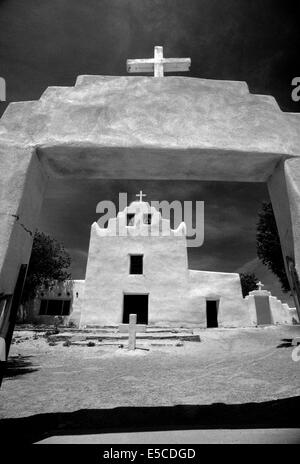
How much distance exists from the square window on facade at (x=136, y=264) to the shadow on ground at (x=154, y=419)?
12.3 meters

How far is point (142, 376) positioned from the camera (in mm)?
6012

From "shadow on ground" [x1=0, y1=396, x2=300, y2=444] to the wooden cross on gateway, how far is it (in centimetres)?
487

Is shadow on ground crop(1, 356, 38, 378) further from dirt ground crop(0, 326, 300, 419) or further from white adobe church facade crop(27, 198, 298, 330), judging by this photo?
white adobe church facade crop(27, 198, 298, 330)

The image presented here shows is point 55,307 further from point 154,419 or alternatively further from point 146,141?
point 146,141

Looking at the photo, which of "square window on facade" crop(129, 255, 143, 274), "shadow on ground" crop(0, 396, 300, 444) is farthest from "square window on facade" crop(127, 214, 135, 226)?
"shadow on ground" crop(0, 396, 300, 444)

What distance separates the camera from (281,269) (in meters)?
11.7

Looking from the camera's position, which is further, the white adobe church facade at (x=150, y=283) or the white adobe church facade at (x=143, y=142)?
the white adobe church facade at (x=150, y=283)

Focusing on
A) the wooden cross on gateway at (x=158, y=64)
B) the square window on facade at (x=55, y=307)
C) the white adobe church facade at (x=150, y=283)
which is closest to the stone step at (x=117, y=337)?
the white adobe church facade at (x=150, y=283)

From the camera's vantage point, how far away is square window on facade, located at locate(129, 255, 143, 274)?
16292 millimetres

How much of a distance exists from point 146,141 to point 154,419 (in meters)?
3.36

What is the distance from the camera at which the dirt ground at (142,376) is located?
4312 mm

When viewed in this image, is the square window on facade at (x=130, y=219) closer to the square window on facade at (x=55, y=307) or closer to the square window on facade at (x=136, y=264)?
the square window on facade at (x=136, y=264)

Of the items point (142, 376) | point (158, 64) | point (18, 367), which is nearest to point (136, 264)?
point (18, 367)
